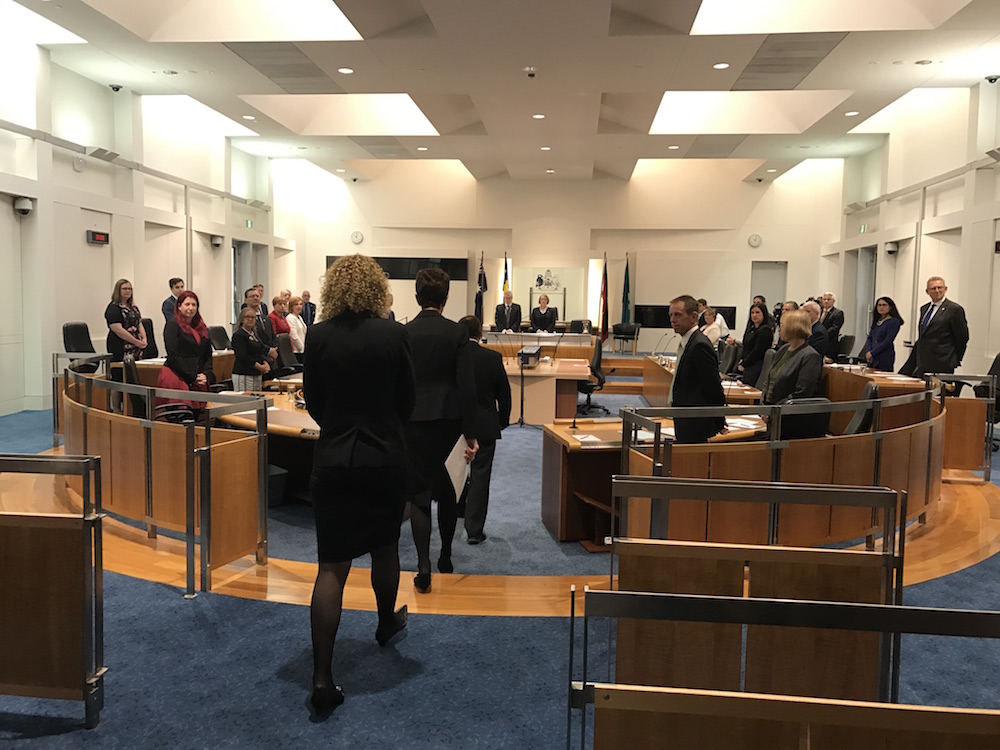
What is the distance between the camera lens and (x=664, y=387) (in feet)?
33.7

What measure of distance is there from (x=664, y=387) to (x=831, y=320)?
2458 mm

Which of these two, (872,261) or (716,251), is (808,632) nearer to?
(872,261)

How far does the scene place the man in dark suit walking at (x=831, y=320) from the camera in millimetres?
9703

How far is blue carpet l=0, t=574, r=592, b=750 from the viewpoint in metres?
2.46

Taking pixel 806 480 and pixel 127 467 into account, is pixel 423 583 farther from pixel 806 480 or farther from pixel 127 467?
pixel 806 480

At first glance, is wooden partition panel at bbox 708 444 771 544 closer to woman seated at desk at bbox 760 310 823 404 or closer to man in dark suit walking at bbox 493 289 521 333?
woman seated at desk at bbox 760 310 823 404

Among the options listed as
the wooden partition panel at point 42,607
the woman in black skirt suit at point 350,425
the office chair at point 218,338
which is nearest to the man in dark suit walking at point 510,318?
the office chair at point 218,338

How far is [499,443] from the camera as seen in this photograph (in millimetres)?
8109

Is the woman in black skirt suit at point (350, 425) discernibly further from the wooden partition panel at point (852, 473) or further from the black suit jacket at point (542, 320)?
the black suit jacket at point (542, 320)

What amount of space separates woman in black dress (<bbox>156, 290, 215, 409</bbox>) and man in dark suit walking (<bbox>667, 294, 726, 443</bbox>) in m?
3.60

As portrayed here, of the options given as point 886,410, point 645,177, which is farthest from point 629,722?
point 645,177

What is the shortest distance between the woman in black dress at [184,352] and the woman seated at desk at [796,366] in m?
4.19

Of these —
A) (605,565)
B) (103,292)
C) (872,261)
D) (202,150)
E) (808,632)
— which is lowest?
(605,565)

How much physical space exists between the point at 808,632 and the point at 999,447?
24.2ft
